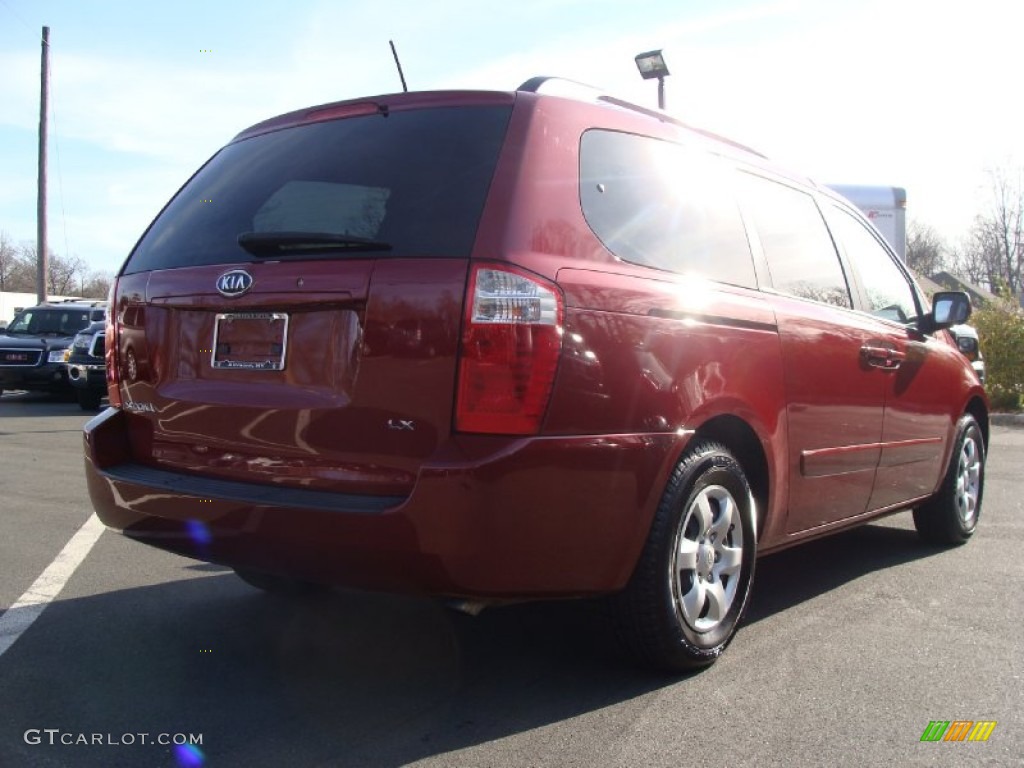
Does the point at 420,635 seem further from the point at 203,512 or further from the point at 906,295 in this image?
the point at 906,295

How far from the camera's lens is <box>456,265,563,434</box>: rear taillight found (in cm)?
268

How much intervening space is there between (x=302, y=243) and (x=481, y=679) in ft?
5.11

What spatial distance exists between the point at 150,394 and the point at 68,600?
4.57ft

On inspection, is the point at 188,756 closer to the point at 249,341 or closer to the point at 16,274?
the point at 249,341

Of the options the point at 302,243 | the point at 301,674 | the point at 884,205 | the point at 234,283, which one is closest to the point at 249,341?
the point at 234,283

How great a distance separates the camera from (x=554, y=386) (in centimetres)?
274

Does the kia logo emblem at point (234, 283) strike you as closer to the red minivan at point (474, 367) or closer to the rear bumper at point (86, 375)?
the red minivan at point (474, 367)

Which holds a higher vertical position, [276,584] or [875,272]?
[875,272]

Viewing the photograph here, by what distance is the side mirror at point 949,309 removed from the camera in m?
5.01

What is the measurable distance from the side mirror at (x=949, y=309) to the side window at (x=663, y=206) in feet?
5.92

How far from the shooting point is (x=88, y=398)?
14.6m

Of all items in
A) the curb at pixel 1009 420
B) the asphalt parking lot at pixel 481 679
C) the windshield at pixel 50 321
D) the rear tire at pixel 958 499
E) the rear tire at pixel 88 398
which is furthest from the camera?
the windshield at pixel 50 321


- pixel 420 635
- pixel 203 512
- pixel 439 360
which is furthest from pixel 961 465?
pixel 203 512

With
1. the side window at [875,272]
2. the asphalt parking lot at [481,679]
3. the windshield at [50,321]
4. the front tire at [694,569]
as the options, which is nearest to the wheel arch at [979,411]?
the side window at [875,272]
